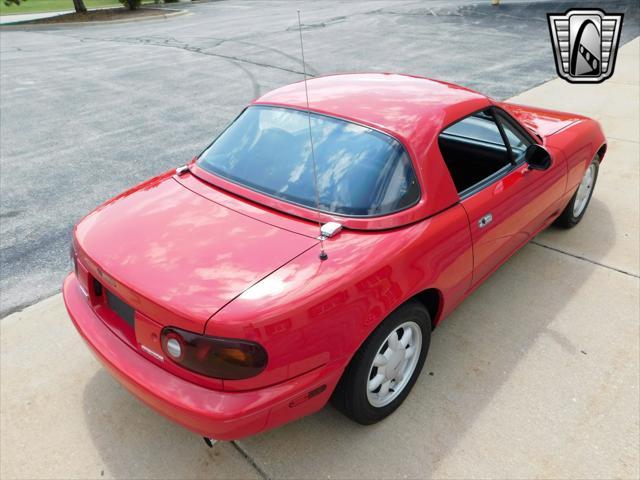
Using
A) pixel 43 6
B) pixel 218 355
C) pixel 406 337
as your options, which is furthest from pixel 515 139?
pixel 43 6

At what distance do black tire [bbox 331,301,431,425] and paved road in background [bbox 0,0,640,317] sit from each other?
2544 mm

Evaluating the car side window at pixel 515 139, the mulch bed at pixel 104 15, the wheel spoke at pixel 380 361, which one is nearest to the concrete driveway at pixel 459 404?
the wheel spoke at pixel 380 361

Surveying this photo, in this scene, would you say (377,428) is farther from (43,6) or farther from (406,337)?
(43,6)

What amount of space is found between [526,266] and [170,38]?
14.9 metres

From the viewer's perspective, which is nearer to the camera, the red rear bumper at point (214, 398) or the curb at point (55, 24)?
the red rear bumper at point (214, 398)

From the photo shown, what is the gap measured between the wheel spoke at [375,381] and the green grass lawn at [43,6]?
104 feet

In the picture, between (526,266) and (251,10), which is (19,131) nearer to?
(526,266)

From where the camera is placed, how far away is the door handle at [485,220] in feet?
9.63

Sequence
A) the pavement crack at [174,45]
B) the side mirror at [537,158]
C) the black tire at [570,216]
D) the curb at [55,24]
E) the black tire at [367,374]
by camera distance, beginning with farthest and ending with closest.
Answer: the curb at [55,24]
the pavement crack at [174,45]
the black tire at [570,216]
the side mirror at [537,158]
the black tire at [367,374]

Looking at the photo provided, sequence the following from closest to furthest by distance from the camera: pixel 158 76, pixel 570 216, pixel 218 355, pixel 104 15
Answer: pixel 218 355, pixel 570 216, pixel 158 76, pixel 104 15

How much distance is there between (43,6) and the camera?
30156 mm

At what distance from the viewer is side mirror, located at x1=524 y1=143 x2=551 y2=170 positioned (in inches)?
127

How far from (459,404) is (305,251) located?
1300 millimetres

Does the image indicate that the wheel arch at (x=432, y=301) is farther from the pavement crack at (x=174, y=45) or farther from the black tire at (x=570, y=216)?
the pavement crack at (x=174, y=45)
